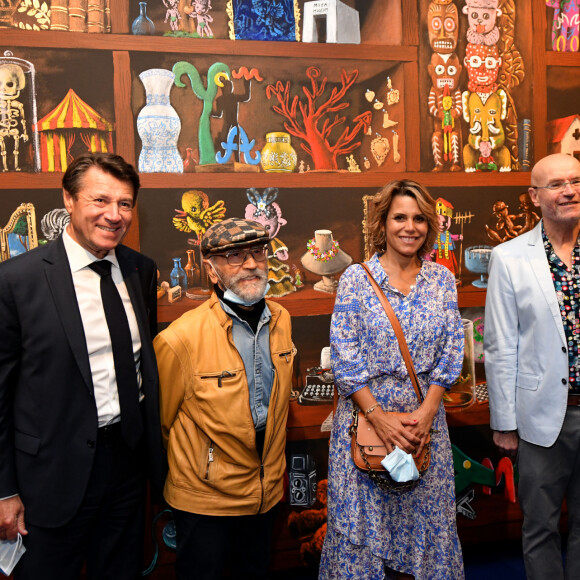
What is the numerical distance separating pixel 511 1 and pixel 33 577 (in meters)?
3.54

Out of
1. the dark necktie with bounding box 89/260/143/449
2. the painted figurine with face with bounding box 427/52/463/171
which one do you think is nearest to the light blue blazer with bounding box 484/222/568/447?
the painted figurine with face with bounding box 427/52/463/171

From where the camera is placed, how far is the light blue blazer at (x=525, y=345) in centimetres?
217

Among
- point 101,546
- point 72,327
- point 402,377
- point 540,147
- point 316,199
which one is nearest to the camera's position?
point 72,327

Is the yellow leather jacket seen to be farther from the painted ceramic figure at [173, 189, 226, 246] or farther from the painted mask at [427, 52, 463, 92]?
the painted mask at [427, 52, 463, 92]

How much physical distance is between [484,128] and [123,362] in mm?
2386

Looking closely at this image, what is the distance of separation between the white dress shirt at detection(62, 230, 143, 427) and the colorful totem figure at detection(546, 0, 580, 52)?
2.90 meters

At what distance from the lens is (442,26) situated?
9.76 feet

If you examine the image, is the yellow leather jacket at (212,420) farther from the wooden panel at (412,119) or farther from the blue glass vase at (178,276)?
the wooden panel at (412,119)

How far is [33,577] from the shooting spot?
174 centimetres

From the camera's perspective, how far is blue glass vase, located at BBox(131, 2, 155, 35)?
2617mm

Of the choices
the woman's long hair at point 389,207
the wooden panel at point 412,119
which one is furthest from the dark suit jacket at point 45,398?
the wooden panel at point 412,119

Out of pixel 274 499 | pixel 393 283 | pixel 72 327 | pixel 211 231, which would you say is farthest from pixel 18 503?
pixel 393 283

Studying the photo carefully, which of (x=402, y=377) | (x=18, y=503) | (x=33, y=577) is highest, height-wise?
(x=402, y=377)

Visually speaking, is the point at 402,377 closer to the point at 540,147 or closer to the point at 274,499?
the point at 274,499
